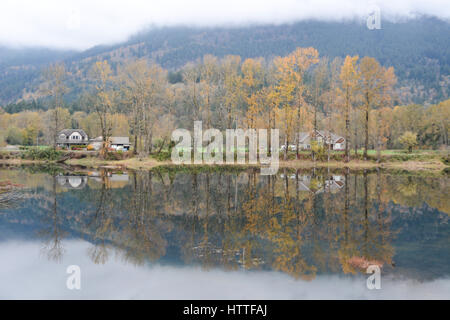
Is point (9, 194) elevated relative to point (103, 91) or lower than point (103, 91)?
lower

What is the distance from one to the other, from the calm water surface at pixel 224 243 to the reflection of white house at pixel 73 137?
65.3 metres

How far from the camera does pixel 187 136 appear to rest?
52.3 m

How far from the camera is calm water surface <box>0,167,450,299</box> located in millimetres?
9703

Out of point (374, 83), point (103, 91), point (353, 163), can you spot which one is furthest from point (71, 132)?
point (374, 83)

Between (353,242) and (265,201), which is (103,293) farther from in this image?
(265,201)

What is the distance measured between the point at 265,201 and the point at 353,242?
821 centimetres

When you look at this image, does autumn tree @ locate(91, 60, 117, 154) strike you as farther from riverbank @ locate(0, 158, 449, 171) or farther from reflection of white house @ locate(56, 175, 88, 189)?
reflection of white house @ locate(56, 175, 88, 189)

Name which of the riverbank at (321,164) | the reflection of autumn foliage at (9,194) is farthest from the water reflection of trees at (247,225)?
the riverbank at (321,164)

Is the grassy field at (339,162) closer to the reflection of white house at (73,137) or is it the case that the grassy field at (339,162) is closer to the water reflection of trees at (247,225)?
the water reflection of trees at (247,225)

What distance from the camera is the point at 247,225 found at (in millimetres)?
15734

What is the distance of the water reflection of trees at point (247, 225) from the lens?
1174cm

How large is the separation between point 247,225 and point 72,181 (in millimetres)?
19939

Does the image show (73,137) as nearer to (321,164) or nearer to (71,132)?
(71,132)

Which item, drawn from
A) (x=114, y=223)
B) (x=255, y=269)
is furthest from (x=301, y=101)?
(x=255, y=269)
